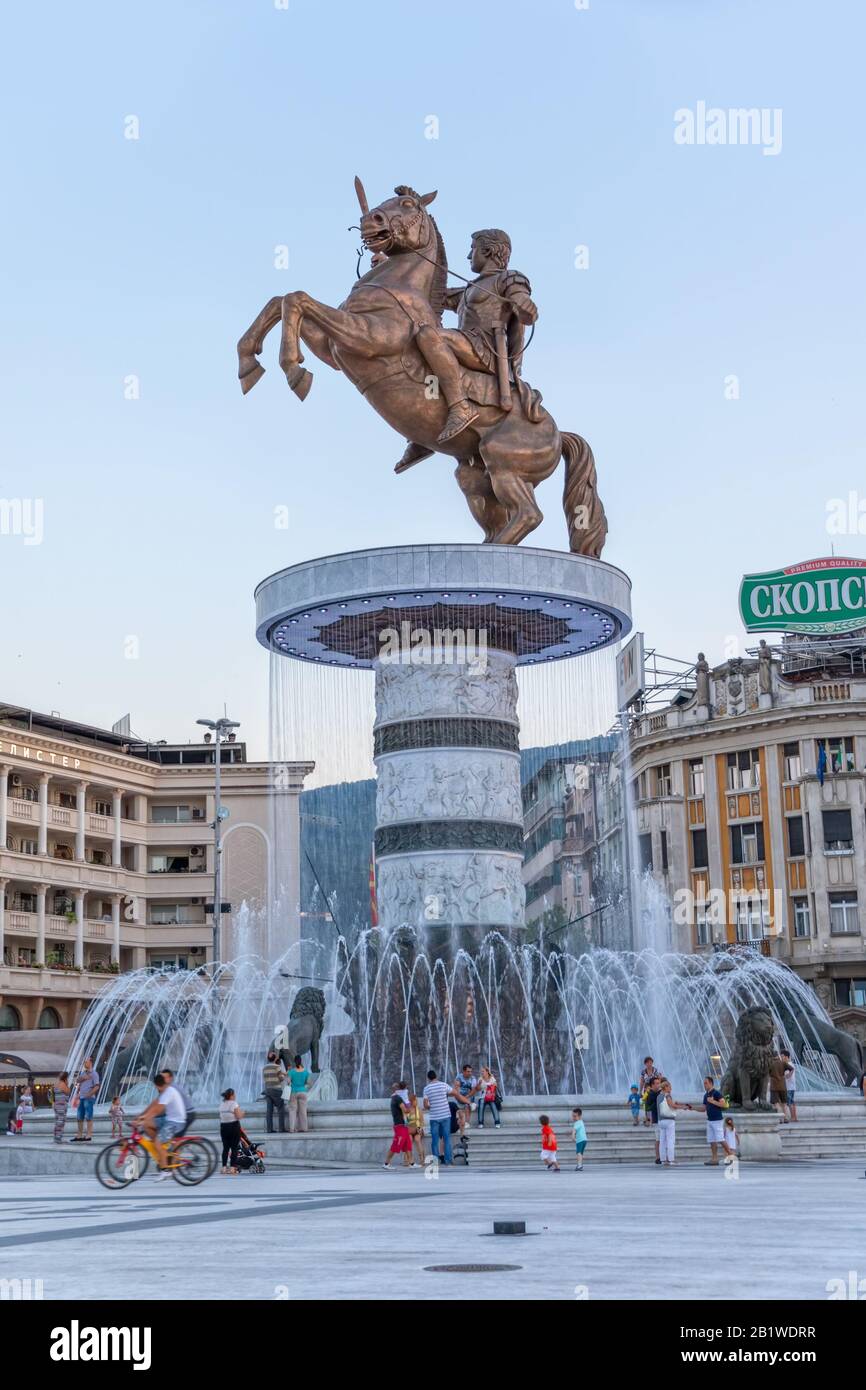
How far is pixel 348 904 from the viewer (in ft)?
115

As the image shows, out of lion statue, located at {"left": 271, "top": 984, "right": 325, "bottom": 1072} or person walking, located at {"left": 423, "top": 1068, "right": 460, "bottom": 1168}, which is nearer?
person walking, located at {"left": 423, "top": 1068, "right": 460, "bottom": 1168}

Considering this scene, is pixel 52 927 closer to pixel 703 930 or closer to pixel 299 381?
pixel 703 930

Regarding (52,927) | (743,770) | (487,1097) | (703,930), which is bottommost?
(487,1097)

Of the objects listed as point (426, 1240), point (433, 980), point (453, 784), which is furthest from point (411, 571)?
point (426, 1240)

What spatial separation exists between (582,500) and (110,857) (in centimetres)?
5466

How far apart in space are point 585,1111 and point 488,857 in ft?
15.6

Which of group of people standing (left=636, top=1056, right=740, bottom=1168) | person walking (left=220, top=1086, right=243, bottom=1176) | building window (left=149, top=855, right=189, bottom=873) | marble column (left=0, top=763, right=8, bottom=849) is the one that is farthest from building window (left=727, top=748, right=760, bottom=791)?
person walking (left=220, top=1086, right=243, bottom=1176)

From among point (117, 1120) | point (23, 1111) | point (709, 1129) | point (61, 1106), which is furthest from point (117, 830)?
point (709, 1129)

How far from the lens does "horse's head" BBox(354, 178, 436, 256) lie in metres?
29.5

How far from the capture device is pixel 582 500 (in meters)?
32.1

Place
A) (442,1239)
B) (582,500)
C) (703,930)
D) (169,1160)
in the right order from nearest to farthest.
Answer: (442,1239) → (169,1160) → (582,500) → (703,930)

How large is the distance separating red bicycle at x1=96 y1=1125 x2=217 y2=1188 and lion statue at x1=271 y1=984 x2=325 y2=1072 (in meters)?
8.80

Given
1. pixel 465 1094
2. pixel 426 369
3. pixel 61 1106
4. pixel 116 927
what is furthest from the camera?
pixel 116 927

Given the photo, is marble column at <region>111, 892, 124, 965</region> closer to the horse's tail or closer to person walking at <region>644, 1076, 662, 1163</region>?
the horse's tail
